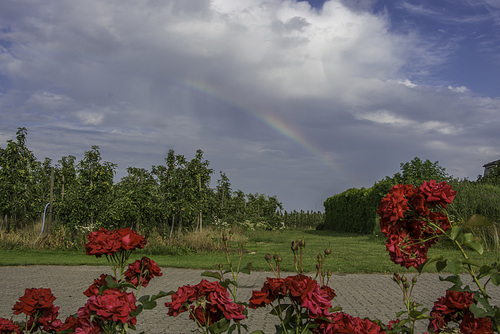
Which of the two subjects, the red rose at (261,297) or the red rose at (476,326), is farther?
the red rose at (476,326)

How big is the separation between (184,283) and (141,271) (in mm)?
4980

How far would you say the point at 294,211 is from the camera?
34688mm

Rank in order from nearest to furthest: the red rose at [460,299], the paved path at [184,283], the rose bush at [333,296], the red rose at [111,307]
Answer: the rose bush at [333,296] < the red rose at [111,307] < the red rose at [460,299] < the paved path at [184,283]

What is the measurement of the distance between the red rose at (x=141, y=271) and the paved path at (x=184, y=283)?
1679mm

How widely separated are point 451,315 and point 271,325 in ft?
8.99

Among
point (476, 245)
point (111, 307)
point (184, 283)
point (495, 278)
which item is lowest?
point (184, 283)

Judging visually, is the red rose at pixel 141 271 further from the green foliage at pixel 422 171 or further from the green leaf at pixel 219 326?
the green foliage at pixel 422 171

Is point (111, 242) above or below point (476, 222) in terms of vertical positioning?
below

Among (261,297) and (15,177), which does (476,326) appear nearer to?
(261,297)

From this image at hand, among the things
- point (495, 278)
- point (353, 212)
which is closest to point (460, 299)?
point (495, 278)

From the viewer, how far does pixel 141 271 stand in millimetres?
2268

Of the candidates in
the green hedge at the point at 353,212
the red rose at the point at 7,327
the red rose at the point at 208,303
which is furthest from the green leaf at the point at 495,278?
the green hedge at the point at 353,212

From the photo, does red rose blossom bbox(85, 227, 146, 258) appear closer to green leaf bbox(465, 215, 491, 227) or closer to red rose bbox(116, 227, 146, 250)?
red rose bbox(116, 227, 146, 250)

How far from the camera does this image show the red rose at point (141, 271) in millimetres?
2277
